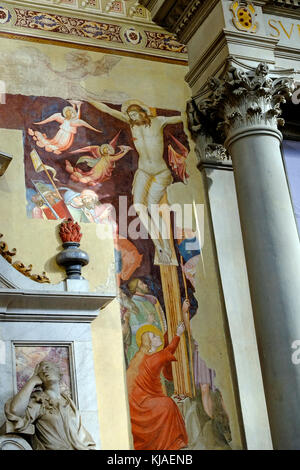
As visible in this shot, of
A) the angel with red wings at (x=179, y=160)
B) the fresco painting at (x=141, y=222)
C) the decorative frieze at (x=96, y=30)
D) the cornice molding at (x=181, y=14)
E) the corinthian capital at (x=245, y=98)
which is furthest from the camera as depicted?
the cornice molding at (x=181, y=14)

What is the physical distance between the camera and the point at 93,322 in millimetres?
9133

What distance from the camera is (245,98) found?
403 inches

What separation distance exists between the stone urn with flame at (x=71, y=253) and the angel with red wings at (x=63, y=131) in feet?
3.43

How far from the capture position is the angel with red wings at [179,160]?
10.5m

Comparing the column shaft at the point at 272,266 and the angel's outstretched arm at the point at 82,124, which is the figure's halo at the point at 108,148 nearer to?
the angel's outstretched arm at the point at 82,124

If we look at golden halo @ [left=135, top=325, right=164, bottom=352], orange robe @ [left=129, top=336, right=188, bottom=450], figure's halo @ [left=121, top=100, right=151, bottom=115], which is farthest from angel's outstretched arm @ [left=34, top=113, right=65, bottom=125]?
orange robe @ [left=129, top=336, right=188, bottom=450]

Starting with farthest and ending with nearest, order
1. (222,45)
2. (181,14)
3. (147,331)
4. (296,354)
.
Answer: (181,14), (222,45), (147,331), (296,354)

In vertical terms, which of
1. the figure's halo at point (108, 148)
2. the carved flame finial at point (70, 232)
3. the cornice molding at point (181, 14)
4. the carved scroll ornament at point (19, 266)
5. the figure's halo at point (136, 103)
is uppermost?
the cornice molding at point (181, 14)

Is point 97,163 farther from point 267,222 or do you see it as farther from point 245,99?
point 267,222

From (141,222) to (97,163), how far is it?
85 centimetres

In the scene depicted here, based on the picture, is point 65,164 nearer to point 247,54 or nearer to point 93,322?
point 93,322

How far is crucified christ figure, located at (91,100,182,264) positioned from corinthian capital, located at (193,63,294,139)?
0.72 meters

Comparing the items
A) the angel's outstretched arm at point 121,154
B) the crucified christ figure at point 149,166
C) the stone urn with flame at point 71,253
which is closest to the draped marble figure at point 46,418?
the stone urn with flame at point 71,253

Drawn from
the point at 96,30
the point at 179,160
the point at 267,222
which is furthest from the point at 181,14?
the point at 267,222
